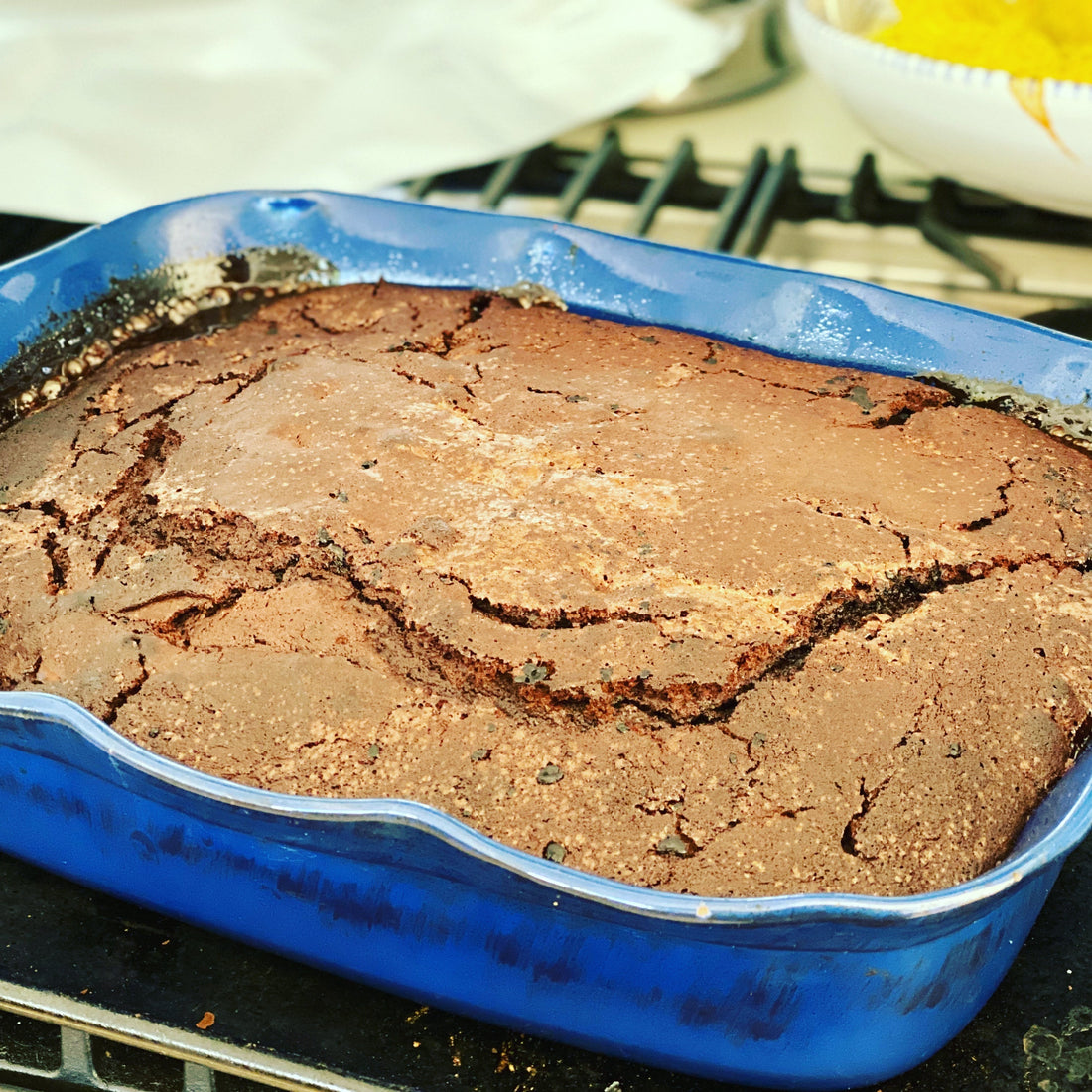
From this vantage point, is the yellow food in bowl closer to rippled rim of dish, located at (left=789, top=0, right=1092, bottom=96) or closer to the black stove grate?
rippled rim of dish, located at (left=789, top=0, right=1092, bottom=96)

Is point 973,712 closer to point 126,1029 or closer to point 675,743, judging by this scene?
point 675,743

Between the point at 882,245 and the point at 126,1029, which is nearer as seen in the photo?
the point at 126,1029

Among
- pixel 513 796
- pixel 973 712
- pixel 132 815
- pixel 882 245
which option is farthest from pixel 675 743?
pixel 882 245

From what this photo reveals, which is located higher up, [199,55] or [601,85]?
[199,55]

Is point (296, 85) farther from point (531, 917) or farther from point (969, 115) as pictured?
point (531, 917)

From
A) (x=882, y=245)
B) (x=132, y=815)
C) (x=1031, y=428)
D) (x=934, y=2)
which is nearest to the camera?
(x=132, y=815)

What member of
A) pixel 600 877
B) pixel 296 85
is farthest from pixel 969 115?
pixel 296 85

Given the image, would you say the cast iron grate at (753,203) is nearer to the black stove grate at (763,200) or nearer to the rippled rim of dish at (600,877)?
the black stove grate at (763,200)
